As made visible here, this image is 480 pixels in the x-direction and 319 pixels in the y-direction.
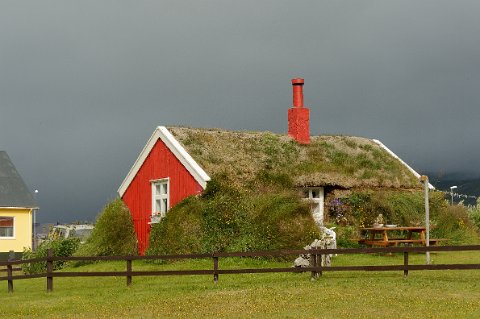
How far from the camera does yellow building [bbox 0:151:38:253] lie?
4925 centimetres

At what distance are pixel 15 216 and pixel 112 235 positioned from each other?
17.4m

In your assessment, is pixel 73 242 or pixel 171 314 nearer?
pixel 171 314

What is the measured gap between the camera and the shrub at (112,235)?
33.9m

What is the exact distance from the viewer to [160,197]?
1335 inches

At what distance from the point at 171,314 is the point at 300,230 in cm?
1112

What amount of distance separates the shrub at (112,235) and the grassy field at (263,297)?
20.2 feet

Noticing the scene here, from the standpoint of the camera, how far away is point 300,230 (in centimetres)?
2872

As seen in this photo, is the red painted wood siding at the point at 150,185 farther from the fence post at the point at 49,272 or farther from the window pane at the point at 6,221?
the window pane at the point at 6,221

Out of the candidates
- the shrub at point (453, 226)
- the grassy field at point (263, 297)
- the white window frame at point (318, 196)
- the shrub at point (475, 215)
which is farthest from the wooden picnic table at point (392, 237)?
the shrub at point (475, 215)

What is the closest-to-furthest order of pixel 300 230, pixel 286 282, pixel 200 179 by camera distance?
pixel 286 282, pixel 300 230, pixel 200 179

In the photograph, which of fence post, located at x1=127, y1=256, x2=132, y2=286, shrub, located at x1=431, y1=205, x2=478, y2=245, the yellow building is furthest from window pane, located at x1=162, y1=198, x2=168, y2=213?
the yellow building

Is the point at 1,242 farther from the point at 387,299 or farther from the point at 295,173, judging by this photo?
the point at 387,299

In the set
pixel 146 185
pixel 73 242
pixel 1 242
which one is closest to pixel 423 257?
pixel 146 185

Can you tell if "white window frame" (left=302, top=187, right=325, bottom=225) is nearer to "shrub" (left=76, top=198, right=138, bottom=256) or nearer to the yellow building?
"shrub" (left=76, top=198, right=138, bottom=256)
